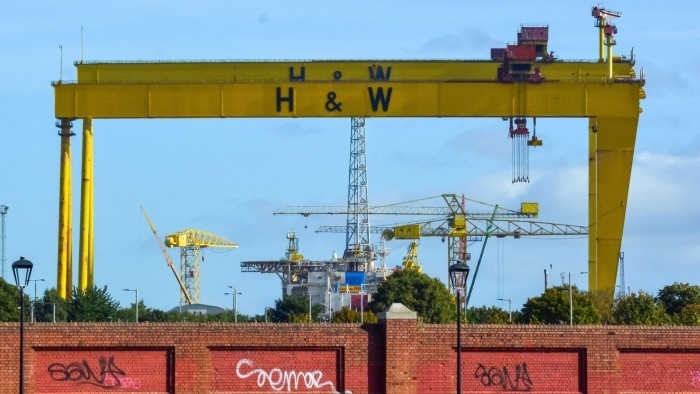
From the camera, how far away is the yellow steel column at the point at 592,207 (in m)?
70.6

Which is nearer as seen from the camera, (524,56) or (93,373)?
(93,373)

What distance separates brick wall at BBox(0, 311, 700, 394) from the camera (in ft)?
133

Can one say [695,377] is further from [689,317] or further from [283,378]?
[689,317]

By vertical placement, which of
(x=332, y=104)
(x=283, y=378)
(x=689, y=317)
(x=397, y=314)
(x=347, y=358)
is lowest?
(x=283, y=378)

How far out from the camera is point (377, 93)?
6756 centimetres

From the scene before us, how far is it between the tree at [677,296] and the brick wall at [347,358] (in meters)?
59.7

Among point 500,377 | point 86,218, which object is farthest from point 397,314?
point 86,218

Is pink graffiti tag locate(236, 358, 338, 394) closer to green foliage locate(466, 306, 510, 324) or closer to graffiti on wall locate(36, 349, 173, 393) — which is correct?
graffiti on wall locate(36, 349, 173, 393)

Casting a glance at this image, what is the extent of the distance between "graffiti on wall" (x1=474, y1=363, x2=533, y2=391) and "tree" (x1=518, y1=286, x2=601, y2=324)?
40900mm

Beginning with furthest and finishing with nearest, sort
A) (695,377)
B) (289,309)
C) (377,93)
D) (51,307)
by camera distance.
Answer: (289,309)
(51,307)
(377,93)
(695,377)

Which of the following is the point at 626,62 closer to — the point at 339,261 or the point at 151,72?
the point at 151,72

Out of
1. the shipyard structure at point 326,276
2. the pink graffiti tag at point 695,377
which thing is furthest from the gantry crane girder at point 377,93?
the shipyard structure at point 326,276

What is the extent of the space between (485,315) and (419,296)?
22.5 feet

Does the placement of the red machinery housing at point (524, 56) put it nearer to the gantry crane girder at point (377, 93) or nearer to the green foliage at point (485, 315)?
the gantry crane girder at point (377, 93)
